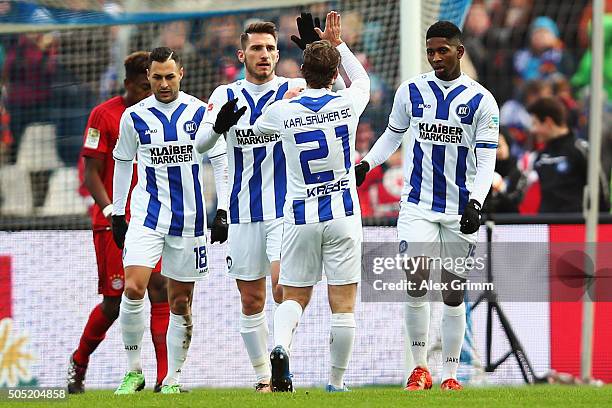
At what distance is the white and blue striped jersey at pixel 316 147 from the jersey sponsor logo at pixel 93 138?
7.58 feet

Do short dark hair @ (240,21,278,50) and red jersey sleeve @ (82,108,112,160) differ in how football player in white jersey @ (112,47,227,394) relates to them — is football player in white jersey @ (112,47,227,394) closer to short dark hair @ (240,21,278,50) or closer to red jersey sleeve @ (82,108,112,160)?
short dark hair @ (240,21,278,50)

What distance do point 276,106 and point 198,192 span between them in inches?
56.3

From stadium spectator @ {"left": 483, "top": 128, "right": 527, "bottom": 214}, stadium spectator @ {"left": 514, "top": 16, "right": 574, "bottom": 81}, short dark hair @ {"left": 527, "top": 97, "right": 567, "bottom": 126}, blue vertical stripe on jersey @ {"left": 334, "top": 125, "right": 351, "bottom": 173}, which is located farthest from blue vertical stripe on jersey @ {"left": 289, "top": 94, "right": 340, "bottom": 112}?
stadium spectator @ {"left": 514, "top": 16, "right": 574, "bottom": 81}

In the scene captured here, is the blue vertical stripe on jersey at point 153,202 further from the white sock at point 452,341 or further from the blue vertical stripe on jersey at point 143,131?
the white sock at point 452,341

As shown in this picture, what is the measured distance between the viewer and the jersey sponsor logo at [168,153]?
9.34 metres

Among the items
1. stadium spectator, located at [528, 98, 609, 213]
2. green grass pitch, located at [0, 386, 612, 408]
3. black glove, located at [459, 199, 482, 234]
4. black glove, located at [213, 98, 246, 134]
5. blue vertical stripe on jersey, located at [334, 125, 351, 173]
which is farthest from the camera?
stadium spectator, located at [528, 98, 609, 213]

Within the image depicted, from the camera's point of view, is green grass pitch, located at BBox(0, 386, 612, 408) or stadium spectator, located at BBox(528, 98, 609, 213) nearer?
green grass pitch, located at BBox(0, 386, 612, 408)

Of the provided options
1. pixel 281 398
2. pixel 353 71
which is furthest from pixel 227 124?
pixel 281 398

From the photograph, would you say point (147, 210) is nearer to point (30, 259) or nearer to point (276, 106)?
point (276, 106)

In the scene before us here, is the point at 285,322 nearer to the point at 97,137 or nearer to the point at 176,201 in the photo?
the point at 176,201

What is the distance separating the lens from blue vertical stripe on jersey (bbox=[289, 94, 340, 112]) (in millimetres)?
8180

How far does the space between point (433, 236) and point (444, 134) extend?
673 mm

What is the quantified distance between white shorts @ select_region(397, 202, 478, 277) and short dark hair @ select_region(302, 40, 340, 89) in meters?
1.35

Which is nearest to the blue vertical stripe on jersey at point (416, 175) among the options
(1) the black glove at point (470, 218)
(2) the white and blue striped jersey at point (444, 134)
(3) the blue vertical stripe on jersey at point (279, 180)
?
(2) the white and blue striped jersey at point (444, 134)
